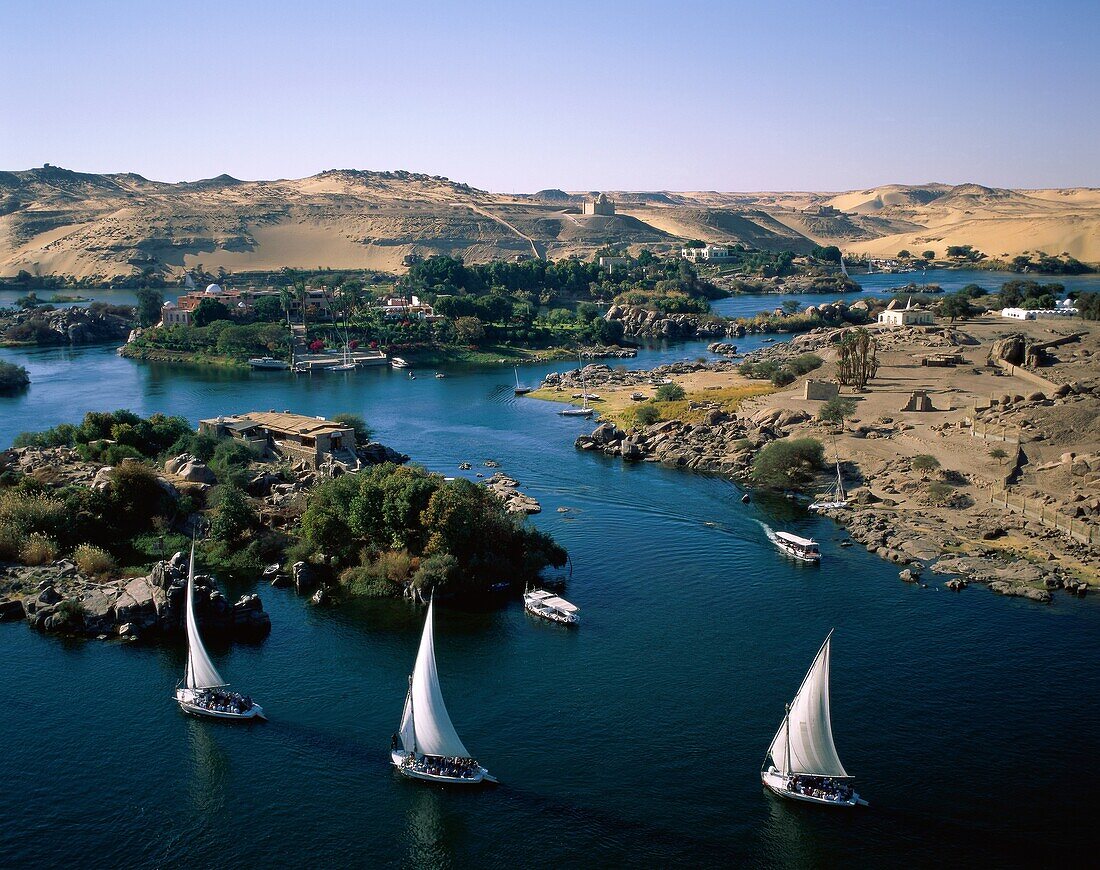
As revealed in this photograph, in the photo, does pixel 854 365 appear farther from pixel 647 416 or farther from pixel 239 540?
pixel 239 540

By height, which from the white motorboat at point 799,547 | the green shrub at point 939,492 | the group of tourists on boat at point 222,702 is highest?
the green shrub at point 939,492

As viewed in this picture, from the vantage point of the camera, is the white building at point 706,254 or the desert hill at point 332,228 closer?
the desert hill at point 332,228

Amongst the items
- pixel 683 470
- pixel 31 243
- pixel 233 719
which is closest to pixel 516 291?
pixel 683 470

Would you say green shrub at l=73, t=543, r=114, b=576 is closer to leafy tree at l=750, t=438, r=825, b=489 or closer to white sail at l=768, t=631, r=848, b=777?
white sail at l=768, t=631, r=848, b=777

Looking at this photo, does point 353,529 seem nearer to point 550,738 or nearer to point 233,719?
point 233,719

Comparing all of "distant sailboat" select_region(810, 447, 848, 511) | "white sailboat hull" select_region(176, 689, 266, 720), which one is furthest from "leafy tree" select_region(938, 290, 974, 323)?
"white sailboat hull" select_region(176, 689, 266, 720)

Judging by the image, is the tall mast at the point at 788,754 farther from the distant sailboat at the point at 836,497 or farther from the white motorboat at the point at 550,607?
the distant sailboat at the point at 836,497

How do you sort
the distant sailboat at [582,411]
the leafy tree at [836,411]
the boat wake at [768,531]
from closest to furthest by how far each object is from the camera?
the boat wake at [768,531]
the leafy tree at [836,411]
the distant sailboat at [582,411]

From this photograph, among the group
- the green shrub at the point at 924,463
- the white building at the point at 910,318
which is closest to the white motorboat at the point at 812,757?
the green shrub at the point at 924,463
